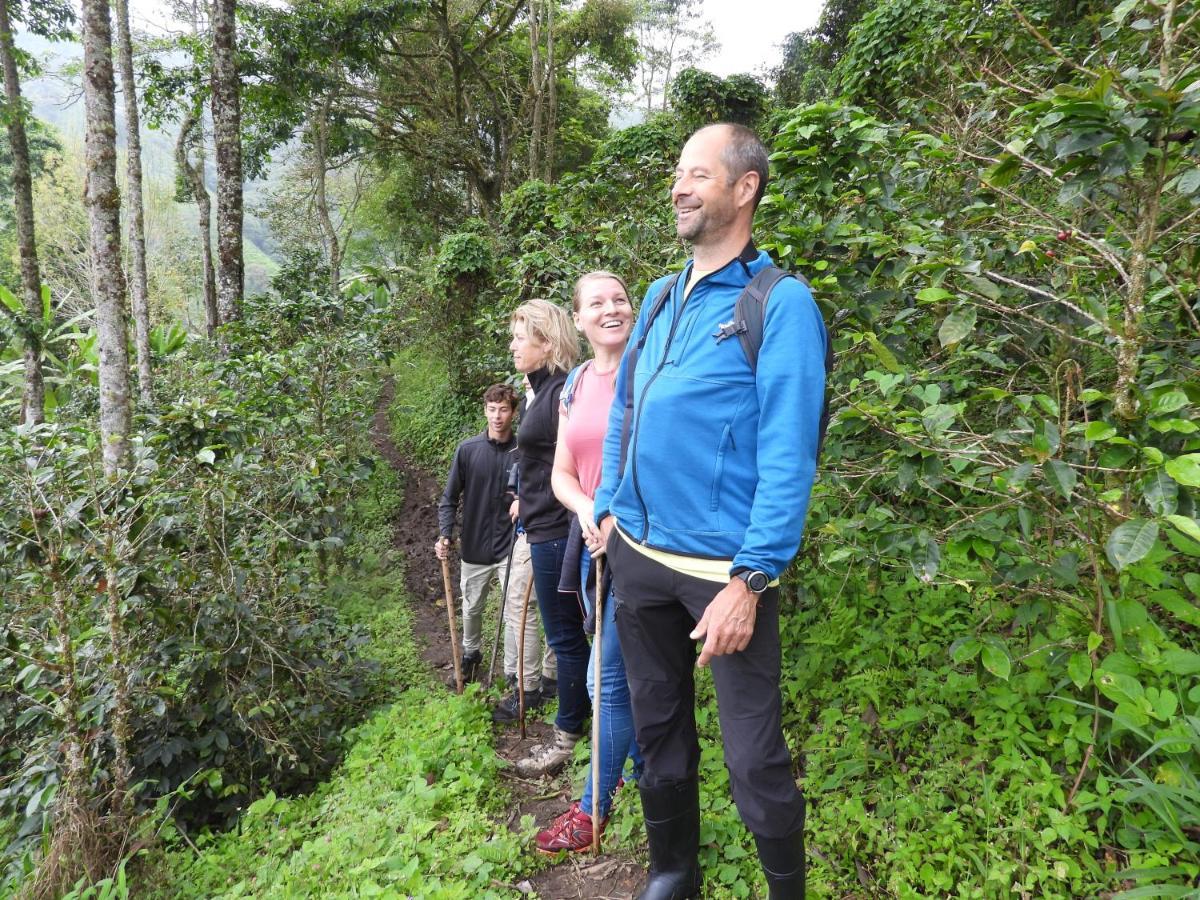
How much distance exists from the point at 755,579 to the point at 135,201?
39.2 feet

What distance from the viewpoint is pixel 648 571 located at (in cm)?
198

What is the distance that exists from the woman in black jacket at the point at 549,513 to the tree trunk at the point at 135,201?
5.95 meters

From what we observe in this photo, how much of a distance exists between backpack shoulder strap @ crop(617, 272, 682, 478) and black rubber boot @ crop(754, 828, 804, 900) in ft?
3.72

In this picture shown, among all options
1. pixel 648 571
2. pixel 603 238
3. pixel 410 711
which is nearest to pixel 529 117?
pixel 603 238

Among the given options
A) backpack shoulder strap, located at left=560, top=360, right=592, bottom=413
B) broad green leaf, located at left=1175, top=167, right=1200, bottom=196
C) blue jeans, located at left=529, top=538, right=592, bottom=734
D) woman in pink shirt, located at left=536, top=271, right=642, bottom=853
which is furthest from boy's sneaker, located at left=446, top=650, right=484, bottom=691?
broad green leaf, located at left=1175, top=167, right=1200, bottom=196

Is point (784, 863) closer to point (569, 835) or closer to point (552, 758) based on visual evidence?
point (569, 835)

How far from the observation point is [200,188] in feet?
50.2

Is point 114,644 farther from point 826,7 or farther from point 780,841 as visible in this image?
point 826,7

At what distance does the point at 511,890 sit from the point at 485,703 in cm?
155

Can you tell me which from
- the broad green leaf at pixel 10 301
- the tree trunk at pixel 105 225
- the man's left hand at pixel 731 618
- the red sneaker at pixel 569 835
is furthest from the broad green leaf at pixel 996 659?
the broad green leaf at pixel 10 301

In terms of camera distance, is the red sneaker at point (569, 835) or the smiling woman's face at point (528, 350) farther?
the smiling woman's face at point (528, 350)

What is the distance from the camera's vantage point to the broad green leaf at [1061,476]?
5.37 ft

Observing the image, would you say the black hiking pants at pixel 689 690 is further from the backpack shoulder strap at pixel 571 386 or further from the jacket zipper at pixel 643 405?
the backpack shoulder strap at pixel 571 386

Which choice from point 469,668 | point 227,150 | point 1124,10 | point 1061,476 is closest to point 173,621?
point 469,668
